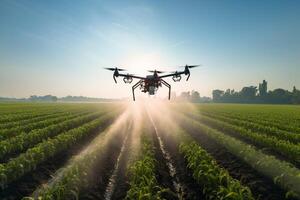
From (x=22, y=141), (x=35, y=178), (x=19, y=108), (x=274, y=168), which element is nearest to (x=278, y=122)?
(x=274, y=168)

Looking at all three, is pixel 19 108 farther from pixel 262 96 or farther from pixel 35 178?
pixel 262 96

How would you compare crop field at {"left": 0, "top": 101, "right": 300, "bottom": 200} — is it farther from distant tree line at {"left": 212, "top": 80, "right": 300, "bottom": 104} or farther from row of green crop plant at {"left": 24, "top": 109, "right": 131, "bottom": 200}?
distant tree line at {"left": 212, "top": 80, "right": 300, "bottom": 104}

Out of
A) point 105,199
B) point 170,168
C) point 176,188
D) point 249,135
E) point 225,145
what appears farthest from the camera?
point 249,135

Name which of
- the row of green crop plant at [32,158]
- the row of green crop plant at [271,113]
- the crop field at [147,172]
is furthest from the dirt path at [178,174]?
the row of green crop plant at [271,113]

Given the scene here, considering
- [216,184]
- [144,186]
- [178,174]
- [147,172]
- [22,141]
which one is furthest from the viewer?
[22,141]

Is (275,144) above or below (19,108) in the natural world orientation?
below

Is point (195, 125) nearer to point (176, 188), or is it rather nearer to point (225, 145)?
point (225, 145)

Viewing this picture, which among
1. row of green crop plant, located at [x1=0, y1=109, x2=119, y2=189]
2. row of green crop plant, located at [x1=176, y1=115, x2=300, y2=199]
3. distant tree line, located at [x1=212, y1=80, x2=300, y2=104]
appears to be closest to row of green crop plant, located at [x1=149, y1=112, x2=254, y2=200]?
row of green crop plant, located at [x1=176, y1=115, x2=300, y2=199]

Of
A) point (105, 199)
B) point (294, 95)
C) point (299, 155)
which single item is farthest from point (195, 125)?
point (294, 95)
